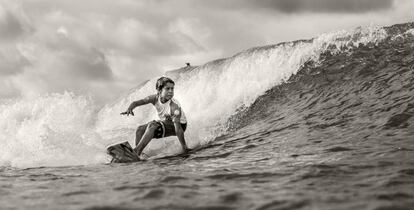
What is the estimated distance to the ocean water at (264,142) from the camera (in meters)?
4.44

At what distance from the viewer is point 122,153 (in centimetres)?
844

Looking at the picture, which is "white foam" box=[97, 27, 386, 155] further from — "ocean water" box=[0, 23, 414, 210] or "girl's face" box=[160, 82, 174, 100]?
"girl's face" box=[160, 82, 174, 100]

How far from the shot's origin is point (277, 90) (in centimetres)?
1355

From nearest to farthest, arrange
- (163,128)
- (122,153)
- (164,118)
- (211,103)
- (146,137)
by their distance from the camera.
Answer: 1. (122,153)
2. (146,137)
3. (163,128)
4. (164,118)
5. (211,103)

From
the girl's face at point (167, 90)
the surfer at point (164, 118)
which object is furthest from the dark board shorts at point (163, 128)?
the girl's face at point (167, 90)

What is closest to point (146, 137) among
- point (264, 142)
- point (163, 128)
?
point (163, 128)

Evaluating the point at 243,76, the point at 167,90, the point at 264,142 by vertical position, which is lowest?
the point at 264,142

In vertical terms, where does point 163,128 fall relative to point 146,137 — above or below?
above

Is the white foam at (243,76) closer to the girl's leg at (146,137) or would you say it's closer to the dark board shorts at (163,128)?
the dark board shorts at (163,128)

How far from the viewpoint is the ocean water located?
4438 millimetres

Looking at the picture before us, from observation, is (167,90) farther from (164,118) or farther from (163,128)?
(163,128)

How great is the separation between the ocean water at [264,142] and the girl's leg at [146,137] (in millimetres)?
359

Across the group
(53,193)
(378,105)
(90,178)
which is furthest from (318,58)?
(53,193)

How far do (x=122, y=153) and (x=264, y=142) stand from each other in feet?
8.31
